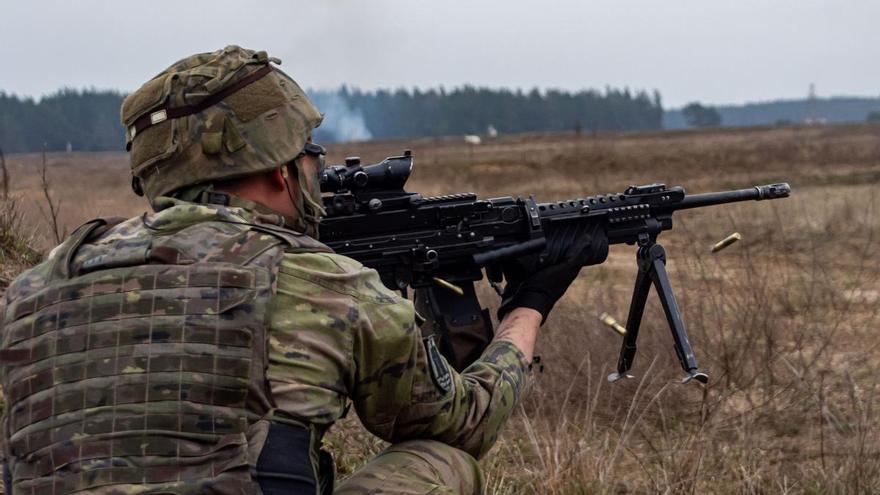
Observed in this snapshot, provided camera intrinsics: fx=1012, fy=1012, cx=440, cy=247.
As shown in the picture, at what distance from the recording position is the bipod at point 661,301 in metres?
4.18

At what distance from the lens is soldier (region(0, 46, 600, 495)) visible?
2.25 metres

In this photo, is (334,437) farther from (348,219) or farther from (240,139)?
(240,139)

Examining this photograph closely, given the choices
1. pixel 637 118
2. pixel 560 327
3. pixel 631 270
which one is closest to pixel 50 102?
pixel 631 270

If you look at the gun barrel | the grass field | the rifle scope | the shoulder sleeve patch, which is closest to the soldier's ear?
the shoulder sleeve patch

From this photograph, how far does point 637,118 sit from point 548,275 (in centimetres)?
11795

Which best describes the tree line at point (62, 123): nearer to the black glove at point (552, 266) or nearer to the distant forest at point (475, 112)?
the distant forest at point (475, 112)

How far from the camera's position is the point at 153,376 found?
2.25 metres

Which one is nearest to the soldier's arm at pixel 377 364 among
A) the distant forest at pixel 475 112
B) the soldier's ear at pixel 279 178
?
the soldier's ear at pixel 279 178

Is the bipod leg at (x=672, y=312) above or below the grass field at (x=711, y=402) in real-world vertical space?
above

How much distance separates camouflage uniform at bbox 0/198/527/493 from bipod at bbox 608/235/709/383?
1.93 m

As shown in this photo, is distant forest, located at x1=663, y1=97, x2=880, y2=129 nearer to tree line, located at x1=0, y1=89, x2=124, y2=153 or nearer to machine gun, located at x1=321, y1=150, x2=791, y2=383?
tree line, located at x1=0, y1=89, x2=124, y2=153

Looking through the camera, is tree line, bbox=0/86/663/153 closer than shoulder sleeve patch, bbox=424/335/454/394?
No

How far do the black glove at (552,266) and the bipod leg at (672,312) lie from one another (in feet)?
0.94

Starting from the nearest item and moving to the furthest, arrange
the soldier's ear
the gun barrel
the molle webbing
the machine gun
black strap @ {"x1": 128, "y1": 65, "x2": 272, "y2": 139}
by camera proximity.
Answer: the molle webbing < black strap @ {"x1": 128, "y1": 65, "x2": 272, "y2": 139} < the soldier's ear < the machine gun < the gun barrel
